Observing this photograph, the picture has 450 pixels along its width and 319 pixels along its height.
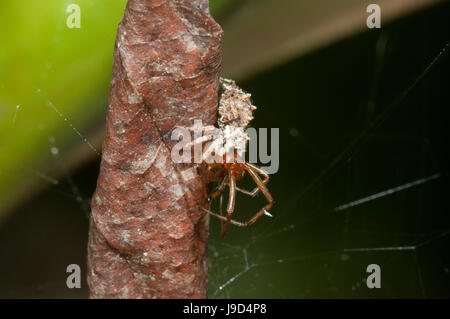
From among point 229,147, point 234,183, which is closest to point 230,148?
point 229,147

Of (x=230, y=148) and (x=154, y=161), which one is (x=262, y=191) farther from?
(x=154, y=161)

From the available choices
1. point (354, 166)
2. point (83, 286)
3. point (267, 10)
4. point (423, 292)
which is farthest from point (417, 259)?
point (83, 286)

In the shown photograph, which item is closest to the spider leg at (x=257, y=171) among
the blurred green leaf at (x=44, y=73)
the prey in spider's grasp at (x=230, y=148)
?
the prey in spider's grasp at (x=230, y=148)

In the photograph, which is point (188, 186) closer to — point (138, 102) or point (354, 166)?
point (138, 102)

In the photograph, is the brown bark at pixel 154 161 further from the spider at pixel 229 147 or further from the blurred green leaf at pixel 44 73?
the blurred green leaf at pixel 44 73

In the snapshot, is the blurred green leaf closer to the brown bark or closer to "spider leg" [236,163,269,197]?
the brown bark
